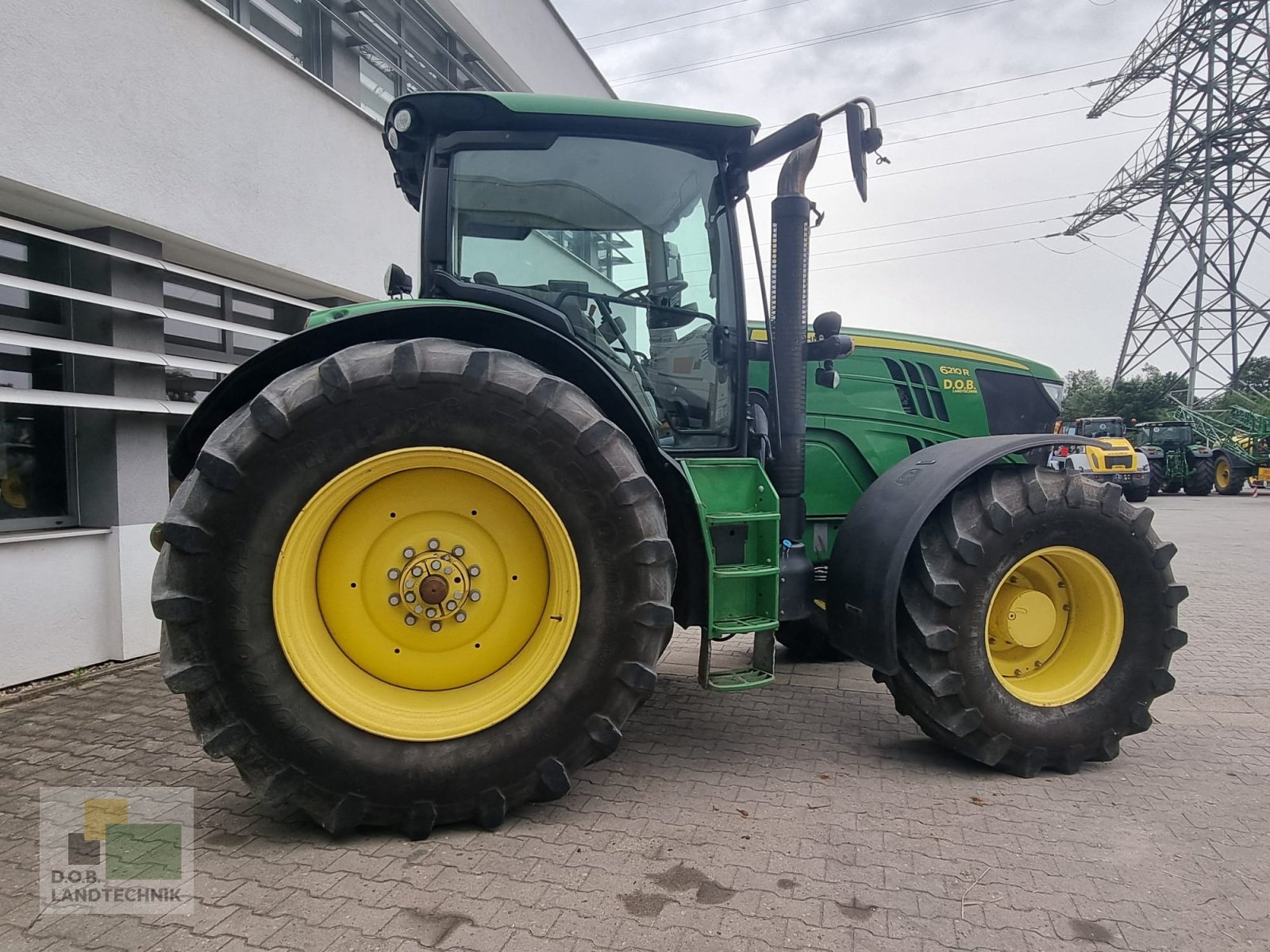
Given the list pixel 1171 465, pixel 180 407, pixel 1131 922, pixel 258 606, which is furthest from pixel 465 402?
pixel 1171 465

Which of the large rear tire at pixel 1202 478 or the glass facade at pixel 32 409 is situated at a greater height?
the glass facade at pixel 32 409

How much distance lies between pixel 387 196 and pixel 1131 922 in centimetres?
672

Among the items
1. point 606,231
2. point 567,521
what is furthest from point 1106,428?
point 567,521

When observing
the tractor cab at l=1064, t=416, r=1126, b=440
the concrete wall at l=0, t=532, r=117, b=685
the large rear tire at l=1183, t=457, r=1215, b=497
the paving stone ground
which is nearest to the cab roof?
the paving stone ground

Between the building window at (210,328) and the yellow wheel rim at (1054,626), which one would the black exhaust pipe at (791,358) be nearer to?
the yellow wheel rim at (1054,626)

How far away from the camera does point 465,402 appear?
2.40 meters

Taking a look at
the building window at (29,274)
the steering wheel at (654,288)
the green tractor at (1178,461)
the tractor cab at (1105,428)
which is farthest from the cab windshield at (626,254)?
the green tractor at (1178,461)

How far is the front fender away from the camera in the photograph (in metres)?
2.86

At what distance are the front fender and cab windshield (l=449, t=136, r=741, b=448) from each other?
663mm

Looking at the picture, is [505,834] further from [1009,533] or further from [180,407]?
[180,407]

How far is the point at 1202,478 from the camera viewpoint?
2081 cm

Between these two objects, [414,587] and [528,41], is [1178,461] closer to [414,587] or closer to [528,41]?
[528,41]

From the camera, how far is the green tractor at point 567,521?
232cm

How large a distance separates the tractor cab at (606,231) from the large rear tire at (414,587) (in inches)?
20.9
